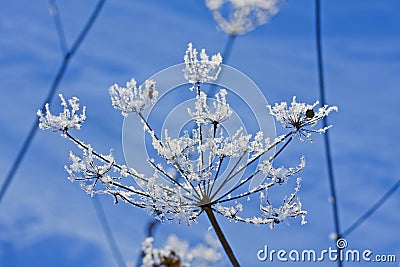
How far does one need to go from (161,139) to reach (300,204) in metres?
0.32

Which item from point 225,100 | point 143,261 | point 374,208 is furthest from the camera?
point 225,100

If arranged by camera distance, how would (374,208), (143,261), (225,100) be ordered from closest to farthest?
(374,208) → (143,261) → (225,100)

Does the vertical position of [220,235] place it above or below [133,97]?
below

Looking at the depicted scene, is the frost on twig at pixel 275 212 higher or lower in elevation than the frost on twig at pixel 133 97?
lower

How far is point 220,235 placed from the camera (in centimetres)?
115

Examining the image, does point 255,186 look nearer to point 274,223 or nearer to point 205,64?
point 274,223

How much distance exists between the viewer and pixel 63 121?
1258mm

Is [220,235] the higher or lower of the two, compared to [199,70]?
lower

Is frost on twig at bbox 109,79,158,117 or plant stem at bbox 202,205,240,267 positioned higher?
frost on twig at bbox 109,79,158,117

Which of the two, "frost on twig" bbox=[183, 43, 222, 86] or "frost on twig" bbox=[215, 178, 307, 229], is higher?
"frost on twig" bbox=[183, 43, 222, 86]

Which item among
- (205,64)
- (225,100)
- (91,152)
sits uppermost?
(205,64)

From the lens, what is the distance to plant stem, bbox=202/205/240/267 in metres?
1.10

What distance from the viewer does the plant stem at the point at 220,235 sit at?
1.10m

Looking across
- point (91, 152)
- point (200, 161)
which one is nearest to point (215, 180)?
point (200, 161)
